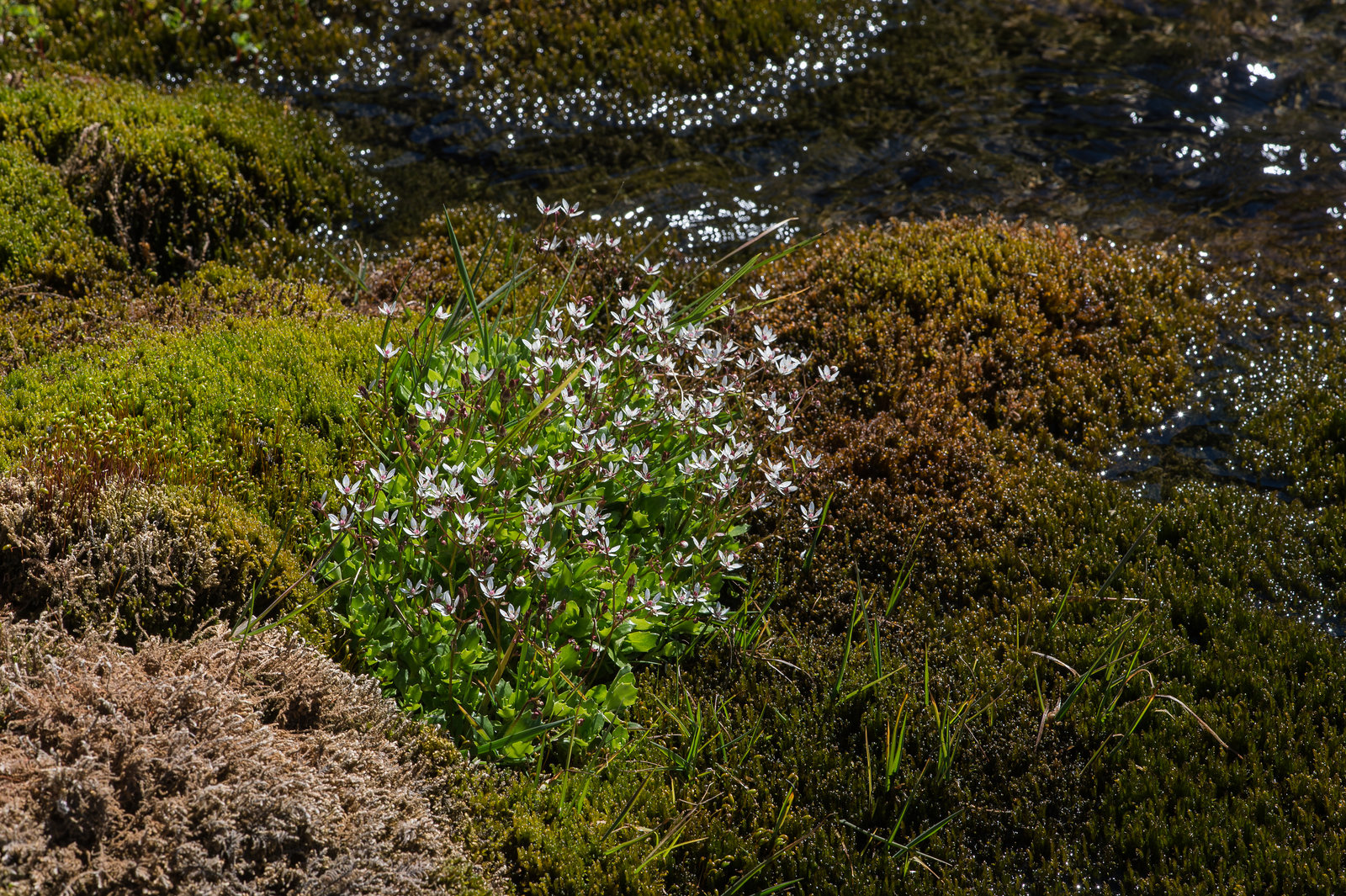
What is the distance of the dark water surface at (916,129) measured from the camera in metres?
9.43

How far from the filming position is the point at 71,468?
193 inches

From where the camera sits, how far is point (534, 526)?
439 cm

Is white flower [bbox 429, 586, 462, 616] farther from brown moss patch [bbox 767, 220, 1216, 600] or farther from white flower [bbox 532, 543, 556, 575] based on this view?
brown moss patch [bbox 767, 220, 1216, 600]

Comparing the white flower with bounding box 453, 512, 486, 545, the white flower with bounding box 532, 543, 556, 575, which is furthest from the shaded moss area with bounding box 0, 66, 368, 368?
the white flower with bounding box 532, 543, 556, 575

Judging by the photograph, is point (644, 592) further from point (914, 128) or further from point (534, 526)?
point (914, 128)

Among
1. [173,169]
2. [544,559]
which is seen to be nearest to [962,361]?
[544,559]

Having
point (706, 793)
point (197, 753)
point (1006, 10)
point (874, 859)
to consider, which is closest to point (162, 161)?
point (197, 753)

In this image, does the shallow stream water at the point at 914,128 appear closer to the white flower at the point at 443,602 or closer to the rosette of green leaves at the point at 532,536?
the rosette of green leaves at the point at 532,536

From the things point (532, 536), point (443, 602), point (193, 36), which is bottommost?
point (443, 602)

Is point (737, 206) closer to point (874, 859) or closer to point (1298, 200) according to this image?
point (1298, 200)

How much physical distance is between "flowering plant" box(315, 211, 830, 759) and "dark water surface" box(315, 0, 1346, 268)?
13.6 feet

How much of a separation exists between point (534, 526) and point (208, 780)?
5.66ft

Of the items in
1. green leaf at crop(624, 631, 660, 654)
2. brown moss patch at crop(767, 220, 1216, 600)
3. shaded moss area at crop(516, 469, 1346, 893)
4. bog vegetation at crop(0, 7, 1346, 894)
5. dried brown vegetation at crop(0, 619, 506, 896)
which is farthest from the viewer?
brown moss patch at crop(767, 220, 1216, 600)

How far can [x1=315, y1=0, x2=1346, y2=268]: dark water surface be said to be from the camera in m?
9.43
